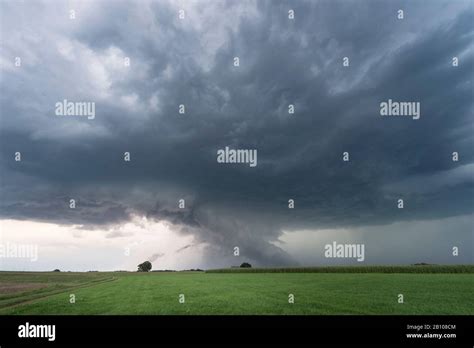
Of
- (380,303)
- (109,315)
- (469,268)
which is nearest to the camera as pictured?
(109,315)

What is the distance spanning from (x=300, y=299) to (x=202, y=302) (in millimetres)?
9424

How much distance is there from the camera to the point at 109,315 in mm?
27125
